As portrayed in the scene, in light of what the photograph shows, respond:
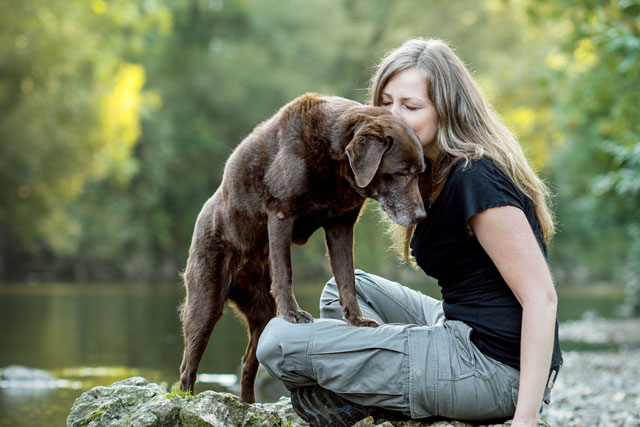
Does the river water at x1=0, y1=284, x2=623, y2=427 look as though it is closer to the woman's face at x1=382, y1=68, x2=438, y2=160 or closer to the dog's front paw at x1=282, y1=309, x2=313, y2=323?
the dog's front paw at x1=282, y1=309, x2=313, y2=323

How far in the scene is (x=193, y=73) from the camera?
30.9 m

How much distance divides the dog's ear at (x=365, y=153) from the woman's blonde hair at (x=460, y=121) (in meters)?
0.30

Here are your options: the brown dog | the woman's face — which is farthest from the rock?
the woman's face

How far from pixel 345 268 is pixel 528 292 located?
102 cm

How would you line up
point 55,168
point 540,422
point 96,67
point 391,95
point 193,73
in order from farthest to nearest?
point 193,73 < point 96,67 < point 55,168 < point 391,95 < point 540,422

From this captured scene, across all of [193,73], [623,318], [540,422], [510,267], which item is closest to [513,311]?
[510,267]

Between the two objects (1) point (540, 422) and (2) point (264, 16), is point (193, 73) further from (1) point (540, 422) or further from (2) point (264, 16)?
(1) point (540, 422)

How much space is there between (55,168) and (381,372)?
20.1m

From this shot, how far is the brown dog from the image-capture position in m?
3.92

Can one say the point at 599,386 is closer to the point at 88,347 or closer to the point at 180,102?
the point at 88,347

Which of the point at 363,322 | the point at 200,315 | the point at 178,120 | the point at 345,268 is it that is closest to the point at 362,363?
the point at 363,322

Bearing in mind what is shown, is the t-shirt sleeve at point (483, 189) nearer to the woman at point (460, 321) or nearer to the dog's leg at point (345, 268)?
the woman at point (460, 321)

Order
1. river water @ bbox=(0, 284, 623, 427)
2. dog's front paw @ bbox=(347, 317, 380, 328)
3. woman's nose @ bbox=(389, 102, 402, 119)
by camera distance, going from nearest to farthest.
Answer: dog's front paw @ bbox=(347, 317, 380, 328)
woman's nose @ bbox=(389, 102, 402, 119)
river water @ bbox=(0, 284, 623, 427)

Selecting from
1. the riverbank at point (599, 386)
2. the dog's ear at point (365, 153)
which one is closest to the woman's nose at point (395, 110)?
the dog's ear at point (365, 153)
